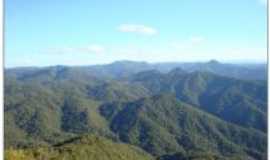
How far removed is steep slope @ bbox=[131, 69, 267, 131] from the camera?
7544cm

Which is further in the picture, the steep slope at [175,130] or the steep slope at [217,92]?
the steep slope at [217,92]

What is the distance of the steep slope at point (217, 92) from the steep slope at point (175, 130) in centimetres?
523

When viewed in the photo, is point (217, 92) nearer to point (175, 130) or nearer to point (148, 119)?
point (148, 119)

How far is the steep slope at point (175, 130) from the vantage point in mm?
59469

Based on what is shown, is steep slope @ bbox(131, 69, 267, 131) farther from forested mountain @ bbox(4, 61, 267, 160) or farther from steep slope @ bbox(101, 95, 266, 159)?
steep slope @ bbox(101, 95, 266, 159)

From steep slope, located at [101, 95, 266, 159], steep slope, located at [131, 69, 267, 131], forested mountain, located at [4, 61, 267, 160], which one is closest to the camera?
steep slope, located at [101, 95, 266, 159]

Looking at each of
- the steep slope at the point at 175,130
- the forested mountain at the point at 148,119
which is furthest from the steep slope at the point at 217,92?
the steep slope at the point at 175,130

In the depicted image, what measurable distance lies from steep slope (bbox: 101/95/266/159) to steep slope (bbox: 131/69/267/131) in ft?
17.2

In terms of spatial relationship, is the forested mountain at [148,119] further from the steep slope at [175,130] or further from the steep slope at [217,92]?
the steep slope at [217,92]

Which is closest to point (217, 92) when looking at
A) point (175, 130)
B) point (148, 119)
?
point (148, 119)

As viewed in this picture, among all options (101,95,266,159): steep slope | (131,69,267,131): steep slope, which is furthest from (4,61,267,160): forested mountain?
(131,69,267,131): steep slope

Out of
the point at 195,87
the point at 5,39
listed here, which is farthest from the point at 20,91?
the point at 5,39

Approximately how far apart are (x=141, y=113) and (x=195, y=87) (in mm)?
38304

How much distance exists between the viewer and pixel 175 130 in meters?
65.8
